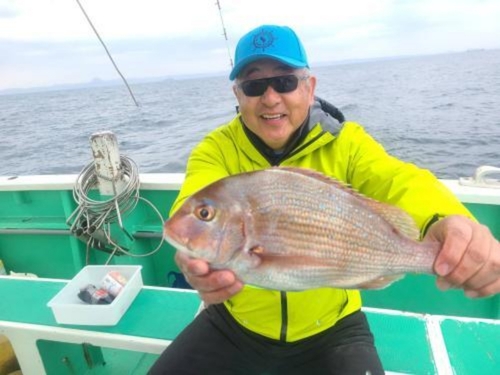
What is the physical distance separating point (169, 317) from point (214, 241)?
1555mm

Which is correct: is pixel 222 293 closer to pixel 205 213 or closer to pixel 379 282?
pixel 205 213

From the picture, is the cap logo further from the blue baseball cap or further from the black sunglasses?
the black sunglasses

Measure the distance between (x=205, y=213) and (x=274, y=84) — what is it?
102 cm

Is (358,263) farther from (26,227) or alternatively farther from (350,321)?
(26,227)

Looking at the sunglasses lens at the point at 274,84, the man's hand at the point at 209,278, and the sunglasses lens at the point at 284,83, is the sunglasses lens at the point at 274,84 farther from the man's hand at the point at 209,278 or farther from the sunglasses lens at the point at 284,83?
the man's hand at the point at 209,278

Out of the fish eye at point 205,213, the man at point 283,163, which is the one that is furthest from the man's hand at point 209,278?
the man at point 283,163

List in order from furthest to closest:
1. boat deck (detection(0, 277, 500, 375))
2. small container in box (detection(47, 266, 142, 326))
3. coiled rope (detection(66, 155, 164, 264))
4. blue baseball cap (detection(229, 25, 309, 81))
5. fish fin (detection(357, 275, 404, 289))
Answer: coiled rope (detection(66, 155, 164, 264)), small container in box (detection(47, 266, 142, 326)), boat deck (detection(0, 277, 500, 375)), blue baseball cap (detection(229, 25, 309, 81)), fish fin (detection(357, 275, 404, 289))

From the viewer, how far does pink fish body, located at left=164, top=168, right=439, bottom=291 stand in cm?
149

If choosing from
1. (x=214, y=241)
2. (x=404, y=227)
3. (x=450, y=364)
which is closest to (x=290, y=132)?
(x=404, y=227)

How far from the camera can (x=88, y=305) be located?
8.70 feet

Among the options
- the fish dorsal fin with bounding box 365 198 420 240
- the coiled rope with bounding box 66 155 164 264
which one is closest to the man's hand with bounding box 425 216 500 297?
the fish dorsal fin with bounding box 365 198 420 240

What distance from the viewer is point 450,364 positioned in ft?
7.44

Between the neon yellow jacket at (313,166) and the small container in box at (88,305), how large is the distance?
0.83 meters

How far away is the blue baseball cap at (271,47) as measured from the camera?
2.14 meters
